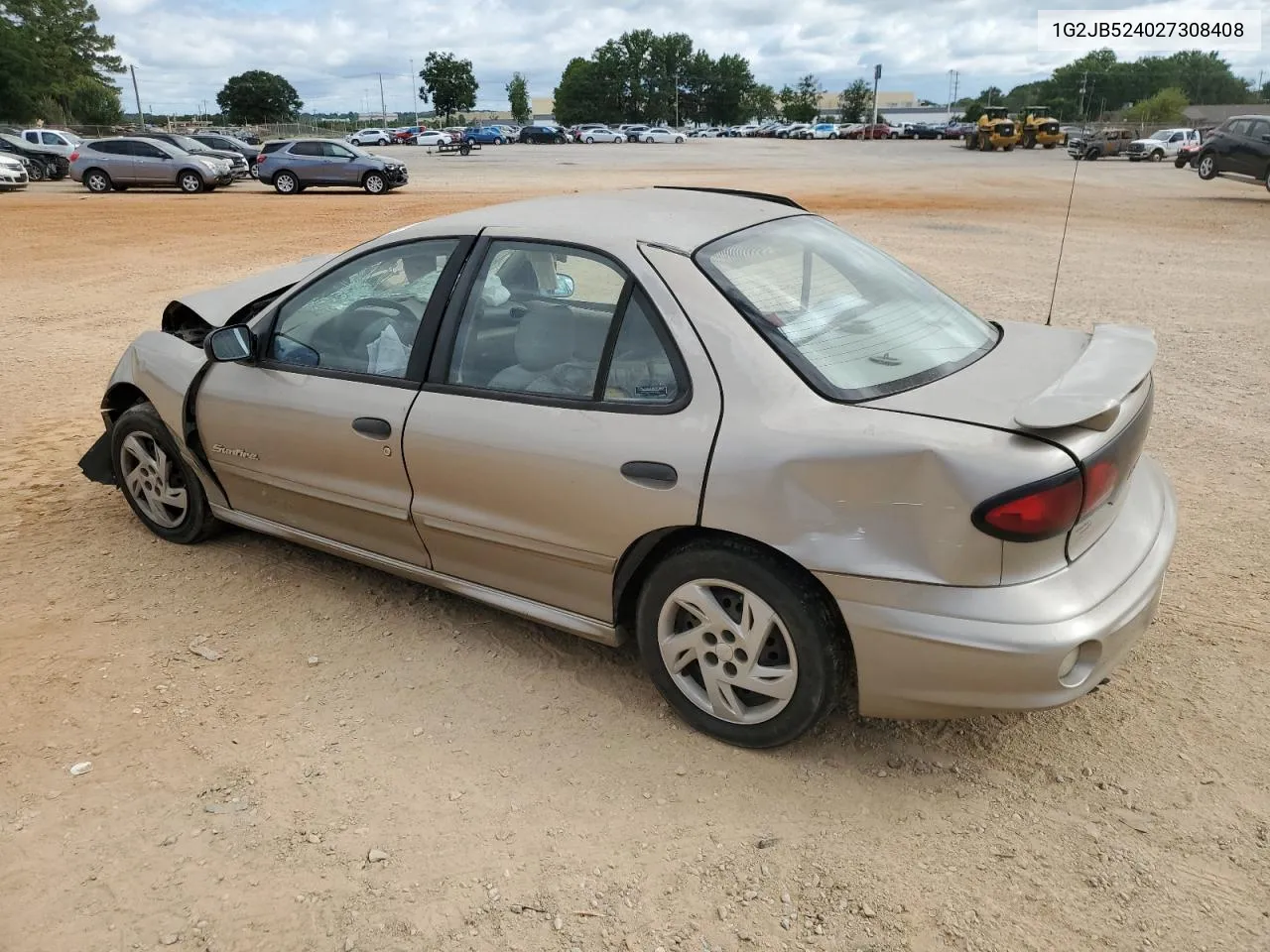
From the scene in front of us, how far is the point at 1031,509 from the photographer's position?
2.38m

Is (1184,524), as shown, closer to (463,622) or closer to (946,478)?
(946,478)

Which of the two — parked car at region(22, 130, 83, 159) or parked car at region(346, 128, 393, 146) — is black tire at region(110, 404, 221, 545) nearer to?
parked car at region(22, 130, 83, 159)

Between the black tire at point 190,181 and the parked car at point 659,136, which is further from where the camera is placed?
the parked car at point 659,136

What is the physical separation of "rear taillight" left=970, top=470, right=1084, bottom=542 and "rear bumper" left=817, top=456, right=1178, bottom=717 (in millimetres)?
157

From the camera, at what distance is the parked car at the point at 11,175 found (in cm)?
2475

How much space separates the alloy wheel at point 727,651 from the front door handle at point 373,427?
1223mm

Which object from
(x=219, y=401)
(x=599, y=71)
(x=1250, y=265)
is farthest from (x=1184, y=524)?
(x=599, y=71)

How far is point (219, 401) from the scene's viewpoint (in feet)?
12.9

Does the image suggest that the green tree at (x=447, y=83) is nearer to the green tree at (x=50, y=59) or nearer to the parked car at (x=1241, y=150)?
the green tree at (x=50, y=59)

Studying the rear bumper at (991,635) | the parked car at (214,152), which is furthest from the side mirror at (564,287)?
the parked car at (214,152)

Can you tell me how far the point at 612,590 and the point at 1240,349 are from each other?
6.80m

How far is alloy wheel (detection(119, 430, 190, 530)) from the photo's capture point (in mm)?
4352

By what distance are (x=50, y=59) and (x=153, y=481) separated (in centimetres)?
8587

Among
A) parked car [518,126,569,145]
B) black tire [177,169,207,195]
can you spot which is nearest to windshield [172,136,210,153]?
black tire [177,169,207,195]
